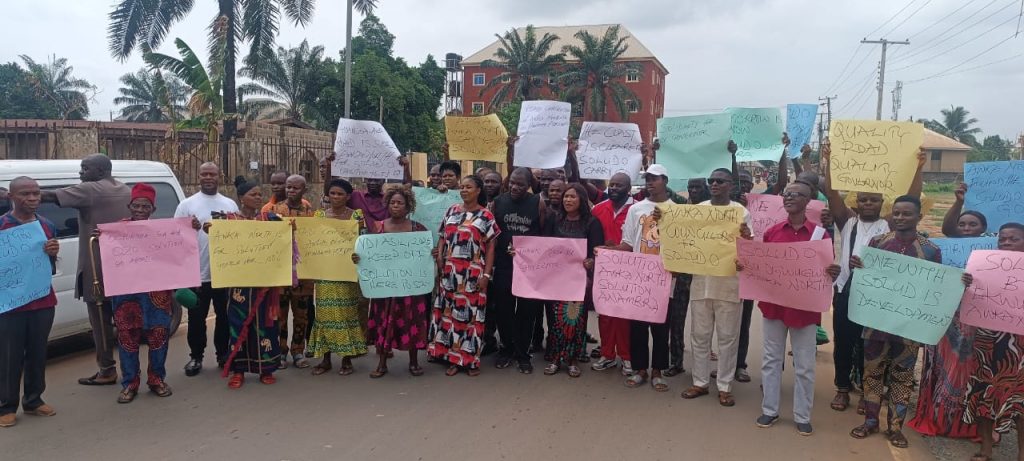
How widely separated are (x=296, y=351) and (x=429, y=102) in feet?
113

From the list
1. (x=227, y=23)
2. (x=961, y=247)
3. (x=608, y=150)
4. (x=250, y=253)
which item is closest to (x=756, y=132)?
(x=608, y=150)

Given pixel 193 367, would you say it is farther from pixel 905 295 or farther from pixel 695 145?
pixel 905 295

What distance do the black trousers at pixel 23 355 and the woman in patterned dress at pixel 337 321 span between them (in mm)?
1877

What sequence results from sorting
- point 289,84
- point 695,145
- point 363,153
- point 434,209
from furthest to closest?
point 289,84 → point 363,153 → point 434,209 → point 695,145

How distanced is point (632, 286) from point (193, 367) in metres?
3.72

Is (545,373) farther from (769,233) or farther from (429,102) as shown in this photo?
(429,102)

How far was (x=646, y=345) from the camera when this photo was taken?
217 inches

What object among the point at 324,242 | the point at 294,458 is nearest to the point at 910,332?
the point at 294,458

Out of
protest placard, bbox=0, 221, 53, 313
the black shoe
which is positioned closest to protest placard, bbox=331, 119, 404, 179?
the black shoe

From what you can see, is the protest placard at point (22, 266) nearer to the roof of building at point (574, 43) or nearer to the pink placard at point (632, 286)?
the pink placard at point (632, 286)

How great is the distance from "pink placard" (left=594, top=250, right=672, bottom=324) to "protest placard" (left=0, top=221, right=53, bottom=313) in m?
3.96

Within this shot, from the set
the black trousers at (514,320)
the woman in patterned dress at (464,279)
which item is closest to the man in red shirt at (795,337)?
the black trousers at (514,320)

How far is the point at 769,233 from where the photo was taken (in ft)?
15.7

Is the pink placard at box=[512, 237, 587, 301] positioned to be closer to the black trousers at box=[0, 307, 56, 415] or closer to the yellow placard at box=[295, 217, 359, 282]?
the yellow placard at box=[295, 217, 359, 282]
